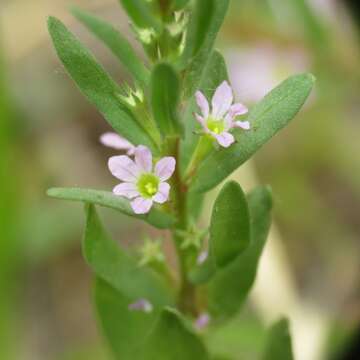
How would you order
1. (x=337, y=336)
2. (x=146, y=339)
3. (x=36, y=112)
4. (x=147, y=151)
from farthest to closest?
(x=36, y=112) → (x=337, y=336) → (x=146, y=339) → (x=147, y=151)

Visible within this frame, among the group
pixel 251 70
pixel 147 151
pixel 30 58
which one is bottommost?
pixel 30 58

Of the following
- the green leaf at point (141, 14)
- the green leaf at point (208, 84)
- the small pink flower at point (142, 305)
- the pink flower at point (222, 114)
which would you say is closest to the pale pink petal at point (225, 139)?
the pink flower at point (222, 114)

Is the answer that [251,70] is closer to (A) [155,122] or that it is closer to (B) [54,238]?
(B) [54,238]

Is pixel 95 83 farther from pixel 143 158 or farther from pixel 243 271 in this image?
pixel 243 271

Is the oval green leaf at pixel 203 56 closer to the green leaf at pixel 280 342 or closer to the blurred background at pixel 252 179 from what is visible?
the green leaf at pixel 280 342

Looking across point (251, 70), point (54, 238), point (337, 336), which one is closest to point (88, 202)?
point (337, 336)

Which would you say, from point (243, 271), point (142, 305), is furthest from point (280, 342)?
point (142, 305)

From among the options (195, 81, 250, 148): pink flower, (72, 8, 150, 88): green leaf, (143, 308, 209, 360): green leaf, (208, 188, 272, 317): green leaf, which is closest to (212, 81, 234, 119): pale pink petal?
(195, 81, 250, 148): pink flower
